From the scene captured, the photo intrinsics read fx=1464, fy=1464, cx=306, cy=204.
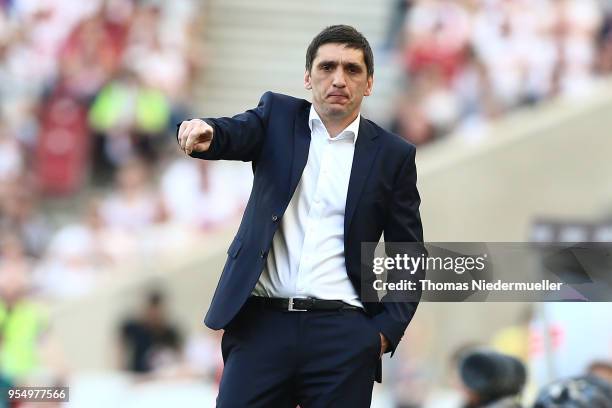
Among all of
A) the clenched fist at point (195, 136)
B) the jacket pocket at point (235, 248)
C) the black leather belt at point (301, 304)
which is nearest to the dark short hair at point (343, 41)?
the clenched fist at point (195, 136)

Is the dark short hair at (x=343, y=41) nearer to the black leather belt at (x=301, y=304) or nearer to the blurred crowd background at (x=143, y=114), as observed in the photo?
the black leather belt at (x=301, y=304)

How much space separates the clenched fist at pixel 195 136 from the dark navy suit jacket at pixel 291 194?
0.12 metres

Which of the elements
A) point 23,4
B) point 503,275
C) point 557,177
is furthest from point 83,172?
point 503,275

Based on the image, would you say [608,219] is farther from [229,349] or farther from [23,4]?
[229,349]

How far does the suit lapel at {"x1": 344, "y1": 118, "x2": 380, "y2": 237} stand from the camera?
458cm

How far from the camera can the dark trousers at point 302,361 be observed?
454 centimetres

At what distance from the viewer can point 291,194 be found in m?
4.57

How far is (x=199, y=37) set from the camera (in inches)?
603

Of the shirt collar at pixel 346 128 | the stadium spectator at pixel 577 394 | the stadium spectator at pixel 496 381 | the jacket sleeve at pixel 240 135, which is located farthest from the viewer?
the stadium spectator at pixel 496 381

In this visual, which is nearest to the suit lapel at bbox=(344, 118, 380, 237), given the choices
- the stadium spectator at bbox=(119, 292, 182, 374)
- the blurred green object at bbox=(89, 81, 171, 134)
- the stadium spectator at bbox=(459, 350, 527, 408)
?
the stadium spectator at bbox=(459, 350, 527, 408)

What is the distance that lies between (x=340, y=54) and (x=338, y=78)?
3.2 inches

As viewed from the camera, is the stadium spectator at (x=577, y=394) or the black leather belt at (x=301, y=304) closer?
the black leather belt at (x=301, y=304)

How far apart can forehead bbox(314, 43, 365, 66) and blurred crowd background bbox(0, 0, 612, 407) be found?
7.22 meters

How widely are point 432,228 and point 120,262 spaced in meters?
2.79
